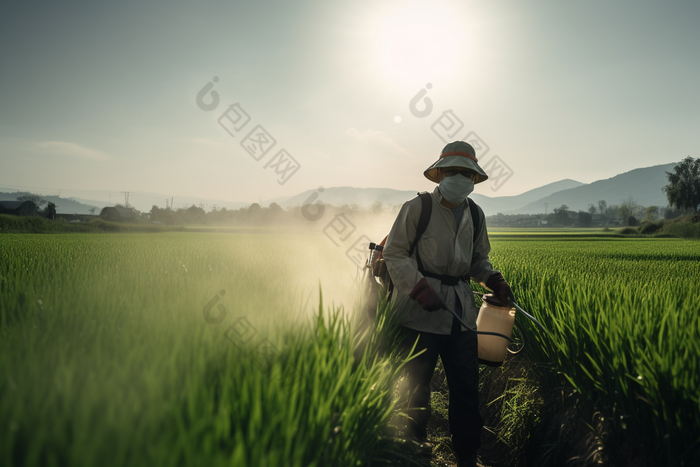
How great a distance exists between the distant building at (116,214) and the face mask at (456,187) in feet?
215

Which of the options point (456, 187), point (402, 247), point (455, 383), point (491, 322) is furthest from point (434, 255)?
point (455, 383)

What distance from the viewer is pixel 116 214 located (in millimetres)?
60156

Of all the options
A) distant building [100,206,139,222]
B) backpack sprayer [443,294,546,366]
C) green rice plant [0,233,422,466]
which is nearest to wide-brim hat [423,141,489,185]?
backpack sprayer [443,294,546,366]

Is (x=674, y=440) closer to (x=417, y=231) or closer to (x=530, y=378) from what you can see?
(x=530, y=378)

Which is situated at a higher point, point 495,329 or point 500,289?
point 500,289

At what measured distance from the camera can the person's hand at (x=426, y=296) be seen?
2.43 metres

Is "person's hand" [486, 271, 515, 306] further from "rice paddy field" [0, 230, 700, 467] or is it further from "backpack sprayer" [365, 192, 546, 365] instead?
"rice paddy field" [0, 230, 700, 467]

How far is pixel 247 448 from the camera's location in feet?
3.33

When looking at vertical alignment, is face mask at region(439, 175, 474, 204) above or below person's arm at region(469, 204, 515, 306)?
above

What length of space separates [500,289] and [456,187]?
2.97 ft

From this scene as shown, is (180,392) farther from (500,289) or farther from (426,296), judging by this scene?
(500,289)

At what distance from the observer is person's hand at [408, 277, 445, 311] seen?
2428 millimetres

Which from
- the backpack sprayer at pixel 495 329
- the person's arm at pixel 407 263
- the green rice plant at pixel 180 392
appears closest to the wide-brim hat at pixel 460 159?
the person's arm at pixel 407 263

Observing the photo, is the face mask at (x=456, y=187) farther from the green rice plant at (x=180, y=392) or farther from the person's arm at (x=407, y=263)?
the green rice plant at (x=180, y=392)
